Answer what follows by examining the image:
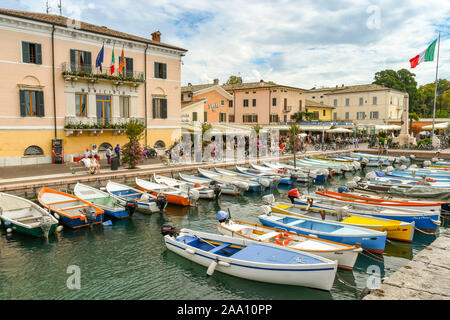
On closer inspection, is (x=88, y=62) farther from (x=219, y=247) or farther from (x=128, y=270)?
(x=219, y=247)

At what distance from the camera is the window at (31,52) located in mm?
25062

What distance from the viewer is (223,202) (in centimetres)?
2005

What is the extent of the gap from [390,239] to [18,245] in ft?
47.3

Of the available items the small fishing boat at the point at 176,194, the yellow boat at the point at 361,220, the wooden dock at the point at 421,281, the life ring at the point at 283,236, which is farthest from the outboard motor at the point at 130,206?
the wooden dock at the point at 421,281

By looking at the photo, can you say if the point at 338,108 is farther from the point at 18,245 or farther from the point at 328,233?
the point at 18,245

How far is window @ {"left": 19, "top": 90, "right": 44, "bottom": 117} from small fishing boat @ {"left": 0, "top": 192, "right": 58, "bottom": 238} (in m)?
11.8

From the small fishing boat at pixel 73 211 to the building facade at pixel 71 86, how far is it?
1162 centimetres

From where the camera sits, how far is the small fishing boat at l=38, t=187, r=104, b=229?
14.3m

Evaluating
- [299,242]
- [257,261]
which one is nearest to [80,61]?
[299,242]

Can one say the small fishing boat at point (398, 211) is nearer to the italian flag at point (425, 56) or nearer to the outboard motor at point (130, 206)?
the outboard motor at point (130, 206)

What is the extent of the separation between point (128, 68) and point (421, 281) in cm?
2936

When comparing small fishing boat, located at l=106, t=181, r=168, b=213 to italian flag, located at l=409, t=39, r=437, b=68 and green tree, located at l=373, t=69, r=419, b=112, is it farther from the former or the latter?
green tree, located at l=373, t=69, r=419, b=112

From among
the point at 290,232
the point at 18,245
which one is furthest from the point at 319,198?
the point at 18,245

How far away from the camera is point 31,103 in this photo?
25.8 meters
